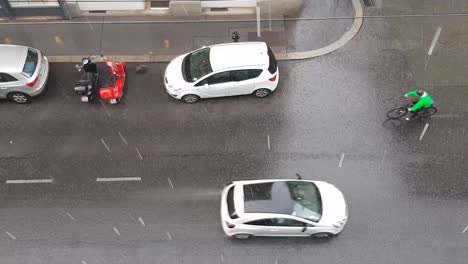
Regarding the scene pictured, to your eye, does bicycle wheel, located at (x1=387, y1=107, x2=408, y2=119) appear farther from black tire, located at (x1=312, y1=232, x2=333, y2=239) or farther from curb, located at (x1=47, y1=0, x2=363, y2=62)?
black tire, located at (x1=312, y1=232, x2=333, y2=239)

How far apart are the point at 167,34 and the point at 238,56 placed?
385cm

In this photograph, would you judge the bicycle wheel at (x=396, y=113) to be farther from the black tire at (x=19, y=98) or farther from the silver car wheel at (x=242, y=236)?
the black tire at (x=19, y=98)

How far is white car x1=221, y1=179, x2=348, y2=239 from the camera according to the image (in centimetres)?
1135

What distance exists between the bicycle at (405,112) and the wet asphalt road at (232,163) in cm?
30

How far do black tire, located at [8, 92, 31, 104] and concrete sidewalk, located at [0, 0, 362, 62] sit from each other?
203 cm

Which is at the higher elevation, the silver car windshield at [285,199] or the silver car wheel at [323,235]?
the silver car windshield at [285,199]

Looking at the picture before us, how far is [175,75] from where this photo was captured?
1478 centimetres

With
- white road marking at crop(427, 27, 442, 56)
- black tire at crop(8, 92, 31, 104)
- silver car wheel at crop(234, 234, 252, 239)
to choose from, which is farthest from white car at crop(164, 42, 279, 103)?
white road marking at crop(427, 27, 442, 56)

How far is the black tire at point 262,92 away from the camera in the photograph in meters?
14.8

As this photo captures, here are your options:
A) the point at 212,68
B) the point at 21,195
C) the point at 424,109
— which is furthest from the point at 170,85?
the point at 424,109

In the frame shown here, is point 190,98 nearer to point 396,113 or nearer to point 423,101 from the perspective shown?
point 396,113

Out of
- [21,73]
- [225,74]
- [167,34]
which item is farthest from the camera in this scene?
[167,34]

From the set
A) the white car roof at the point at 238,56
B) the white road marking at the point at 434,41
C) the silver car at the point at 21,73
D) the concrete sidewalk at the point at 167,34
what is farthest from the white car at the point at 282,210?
the silver car at the point at 21,73

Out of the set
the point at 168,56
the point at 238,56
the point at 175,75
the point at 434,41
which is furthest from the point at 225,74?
the point at 434,41
